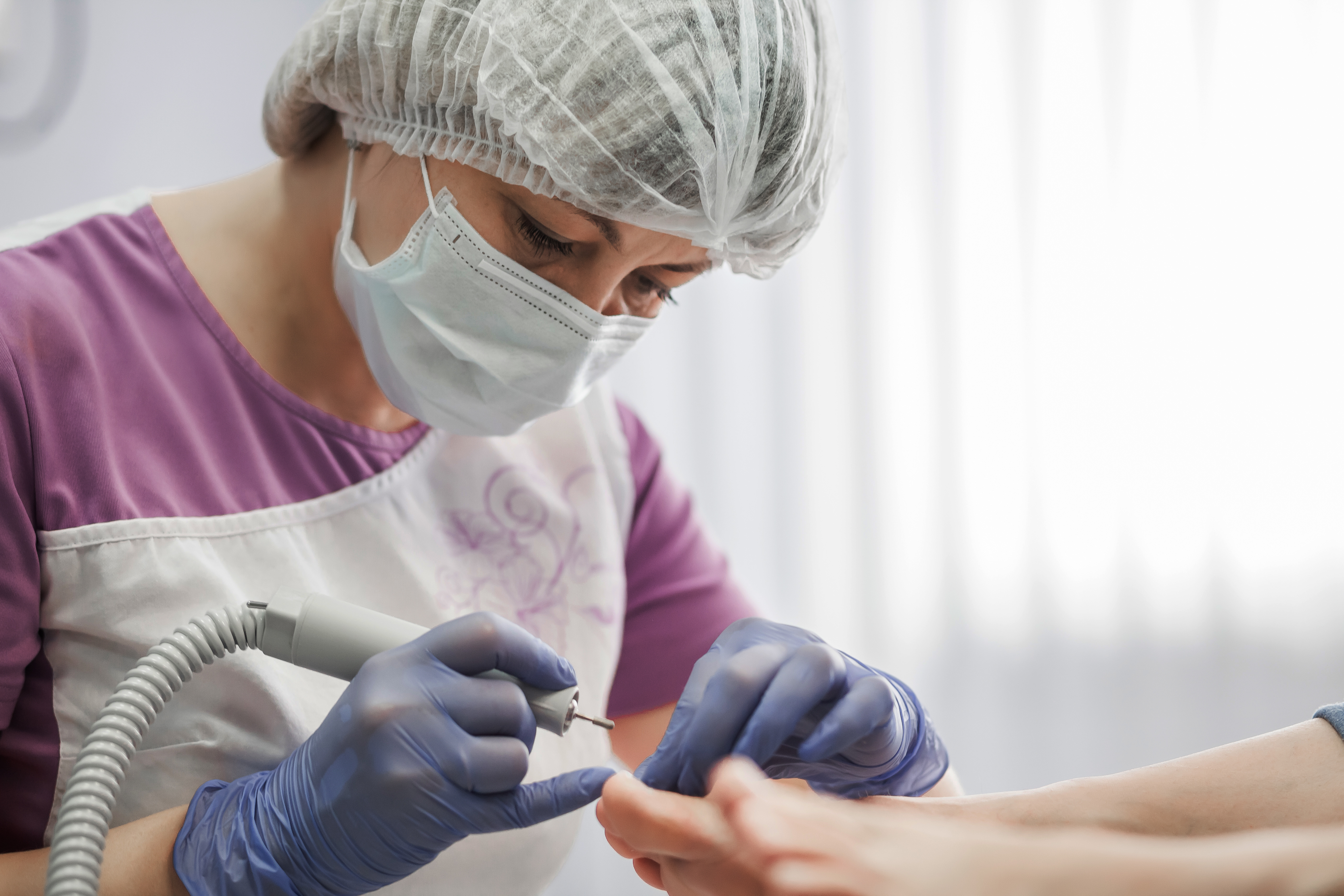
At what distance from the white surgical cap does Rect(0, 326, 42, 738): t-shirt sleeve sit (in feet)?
1.28

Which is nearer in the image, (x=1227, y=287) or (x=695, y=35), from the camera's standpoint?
(x=695, y=35)

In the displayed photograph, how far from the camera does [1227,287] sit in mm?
1943

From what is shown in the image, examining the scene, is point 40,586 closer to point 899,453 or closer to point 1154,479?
point 899,453

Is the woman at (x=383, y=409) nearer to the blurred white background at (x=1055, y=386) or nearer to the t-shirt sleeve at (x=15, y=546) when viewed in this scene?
the t-shirt sleeve at (x=15, y=546)

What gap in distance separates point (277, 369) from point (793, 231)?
0.56m

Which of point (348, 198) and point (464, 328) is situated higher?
point (348, 198)

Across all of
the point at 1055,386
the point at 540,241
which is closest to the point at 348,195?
the point at 540,241

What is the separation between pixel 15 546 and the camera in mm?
712

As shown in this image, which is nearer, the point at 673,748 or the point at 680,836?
the point at 680,836

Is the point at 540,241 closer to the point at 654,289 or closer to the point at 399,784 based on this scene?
the point at 654,289

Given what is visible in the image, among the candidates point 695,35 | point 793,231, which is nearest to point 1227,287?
point 793,231

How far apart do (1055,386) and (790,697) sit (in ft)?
5.19

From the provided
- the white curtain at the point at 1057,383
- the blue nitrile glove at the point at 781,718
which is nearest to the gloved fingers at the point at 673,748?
the blue nitrile glove at the point at 781,718

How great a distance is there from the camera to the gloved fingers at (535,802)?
68cm
